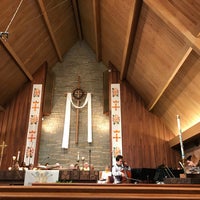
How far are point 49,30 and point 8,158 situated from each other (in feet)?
16.2

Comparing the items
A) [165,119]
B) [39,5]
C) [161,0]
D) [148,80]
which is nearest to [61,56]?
[39,5]

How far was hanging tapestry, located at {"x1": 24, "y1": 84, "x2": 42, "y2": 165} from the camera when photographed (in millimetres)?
8219

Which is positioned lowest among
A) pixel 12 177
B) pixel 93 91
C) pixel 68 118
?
pixel 12 177

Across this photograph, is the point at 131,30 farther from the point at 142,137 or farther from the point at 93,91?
the point at 93,91

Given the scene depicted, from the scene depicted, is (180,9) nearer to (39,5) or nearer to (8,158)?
(39,5)

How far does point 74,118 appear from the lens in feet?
31.5

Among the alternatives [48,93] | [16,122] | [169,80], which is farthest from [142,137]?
[16,122]

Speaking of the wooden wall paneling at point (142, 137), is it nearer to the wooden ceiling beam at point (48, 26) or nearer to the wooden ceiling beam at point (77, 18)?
the wooden ceiling beam at point (48, 26)

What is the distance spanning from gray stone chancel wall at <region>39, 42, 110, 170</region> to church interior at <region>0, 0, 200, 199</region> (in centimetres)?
4

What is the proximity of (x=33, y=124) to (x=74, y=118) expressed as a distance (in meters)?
1.70

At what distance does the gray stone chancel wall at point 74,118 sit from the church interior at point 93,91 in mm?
40

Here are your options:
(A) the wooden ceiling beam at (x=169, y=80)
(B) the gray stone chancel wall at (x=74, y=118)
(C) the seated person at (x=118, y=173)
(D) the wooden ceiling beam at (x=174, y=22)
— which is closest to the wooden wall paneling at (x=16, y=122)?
(B) the gray stone chancel wall at (x=74, y=118)

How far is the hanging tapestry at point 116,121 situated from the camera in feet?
27.2

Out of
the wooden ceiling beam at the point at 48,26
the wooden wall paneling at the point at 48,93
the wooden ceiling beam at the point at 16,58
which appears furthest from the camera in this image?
the wooden wall paneling at the point at 48,93
